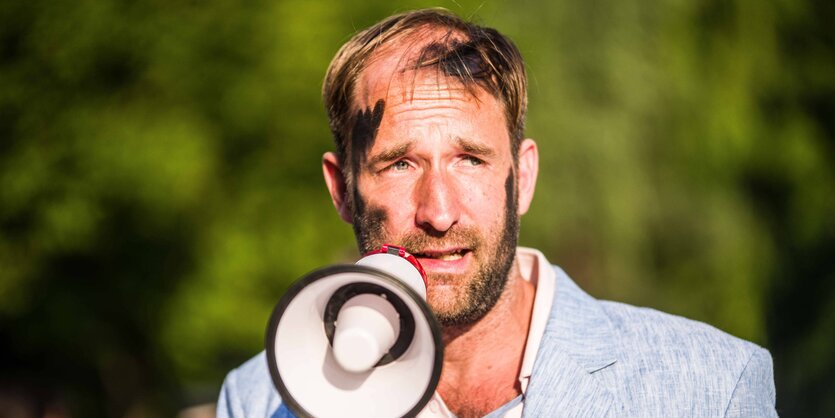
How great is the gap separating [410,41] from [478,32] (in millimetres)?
289

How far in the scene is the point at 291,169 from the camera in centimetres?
958

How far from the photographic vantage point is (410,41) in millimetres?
3680

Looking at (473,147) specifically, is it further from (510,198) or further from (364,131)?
(364,131)

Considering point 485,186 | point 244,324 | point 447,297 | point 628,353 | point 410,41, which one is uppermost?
point 410,41

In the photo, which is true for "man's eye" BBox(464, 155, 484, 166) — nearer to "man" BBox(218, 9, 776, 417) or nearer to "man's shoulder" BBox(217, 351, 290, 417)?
"man" BBox(218, 9, 776, 417)

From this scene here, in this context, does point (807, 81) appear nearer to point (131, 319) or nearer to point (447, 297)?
point (447, 297)

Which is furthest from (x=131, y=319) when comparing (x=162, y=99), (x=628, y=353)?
(x=628, y=353)

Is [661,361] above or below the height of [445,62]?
below

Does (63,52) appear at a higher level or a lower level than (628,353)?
higher

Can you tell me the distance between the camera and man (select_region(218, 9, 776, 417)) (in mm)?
3336

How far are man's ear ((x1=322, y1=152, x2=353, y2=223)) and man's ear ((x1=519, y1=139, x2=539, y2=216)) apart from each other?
2.22 ft

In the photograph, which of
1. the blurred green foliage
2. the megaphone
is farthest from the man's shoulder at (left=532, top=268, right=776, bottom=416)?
the blurred green foliage

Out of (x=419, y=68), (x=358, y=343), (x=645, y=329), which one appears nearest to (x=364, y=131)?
(x=419, y=68)

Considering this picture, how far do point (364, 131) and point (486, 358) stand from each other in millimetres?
941
